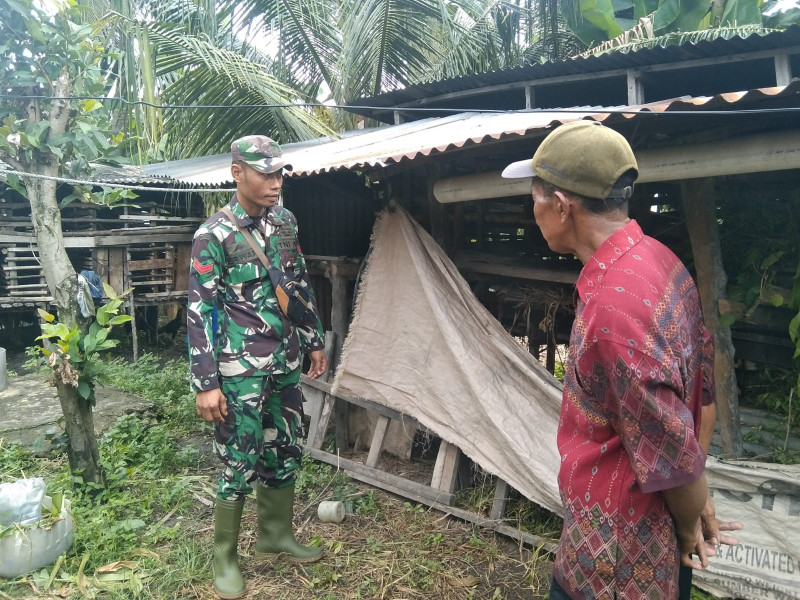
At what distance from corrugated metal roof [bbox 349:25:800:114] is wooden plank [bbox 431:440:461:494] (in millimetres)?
3127

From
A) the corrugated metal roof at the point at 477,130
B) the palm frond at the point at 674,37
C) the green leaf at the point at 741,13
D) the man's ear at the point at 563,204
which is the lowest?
the man's ear at the point at 563,204

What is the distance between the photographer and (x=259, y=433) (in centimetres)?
293

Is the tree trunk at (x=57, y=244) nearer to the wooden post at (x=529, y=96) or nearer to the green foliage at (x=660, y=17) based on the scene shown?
the wooden post at (x=529, y=96)

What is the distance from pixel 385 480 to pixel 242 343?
1.75m

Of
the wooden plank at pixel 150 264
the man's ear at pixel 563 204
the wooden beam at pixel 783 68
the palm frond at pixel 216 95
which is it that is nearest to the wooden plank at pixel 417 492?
the man's ear at pixel 563 204

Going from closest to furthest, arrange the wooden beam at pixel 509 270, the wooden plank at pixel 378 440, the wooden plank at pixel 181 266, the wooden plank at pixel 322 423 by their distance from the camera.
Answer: the wooden beam at pixel 509 270
the wooden plank at pixel 378 440
the wooden plank at pixel 322 423
the wooden plank at pixel 181 266

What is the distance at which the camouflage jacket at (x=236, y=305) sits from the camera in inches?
108

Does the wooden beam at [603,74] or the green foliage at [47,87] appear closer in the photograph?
the green foliage at [47,87]

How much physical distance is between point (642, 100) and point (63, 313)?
4568 millimetres

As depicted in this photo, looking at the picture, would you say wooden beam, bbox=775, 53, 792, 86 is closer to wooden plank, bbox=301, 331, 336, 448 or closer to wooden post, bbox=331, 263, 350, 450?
wooden post, bbox=331, 263, 350, 450

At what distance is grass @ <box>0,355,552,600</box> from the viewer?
10.1ft

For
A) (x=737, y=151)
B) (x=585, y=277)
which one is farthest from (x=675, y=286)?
(x=737, y=151)

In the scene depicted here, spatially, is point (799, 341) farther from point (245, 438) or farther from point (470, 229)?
point (245, 438)

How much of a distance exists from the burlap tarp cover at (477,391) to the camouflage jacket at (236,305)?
1.02m
